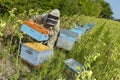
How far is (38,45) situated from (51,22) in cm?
84

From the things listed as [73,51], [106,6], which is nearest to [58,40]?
[73,51]

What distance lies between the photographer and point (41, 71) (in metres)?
5.71

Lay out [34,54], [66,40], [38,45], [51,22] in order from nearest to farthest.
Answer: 1. [34,54]
2. [38,45]
3. [51,22]
4. [66,40]

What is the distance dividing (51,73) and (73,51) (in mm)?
1736

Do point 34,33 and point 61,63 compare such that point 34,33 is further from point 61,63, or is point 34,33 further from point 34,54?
point 61,63

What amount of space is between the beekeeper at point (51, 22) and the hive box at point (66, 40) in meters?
0.14

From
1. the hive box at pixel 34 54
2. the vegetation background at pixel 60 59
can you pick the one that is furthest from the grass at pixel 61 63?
the hive box at pixel 34 54

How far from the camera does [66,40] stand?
7.07 metres

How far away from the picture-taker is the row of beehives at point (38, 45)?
580 cm

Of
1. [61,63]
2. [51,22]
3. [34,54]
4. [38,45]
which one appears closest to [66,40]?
[51,22]

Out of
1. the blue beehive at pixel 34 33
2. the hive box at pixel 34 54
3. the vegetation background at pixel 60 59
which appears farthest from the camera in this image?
the blue beehive at pixel 34 33

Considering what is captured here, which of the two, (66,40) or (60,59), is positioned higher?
(66,40)

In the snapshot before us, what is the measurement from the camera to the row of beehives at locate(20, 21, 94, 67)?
580 cm

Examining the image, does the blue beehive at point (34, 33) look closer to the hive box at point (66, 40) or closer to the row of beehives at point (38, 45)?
the row of beehives at point (38, 45)
